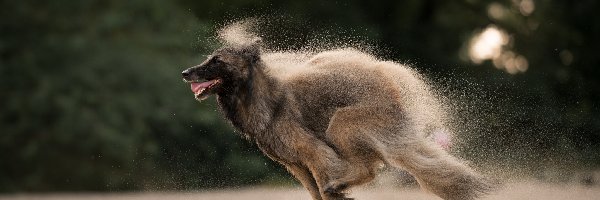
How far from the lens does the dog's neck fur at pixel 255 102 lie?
768 cm

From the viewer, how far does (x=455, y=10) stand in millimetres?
23656

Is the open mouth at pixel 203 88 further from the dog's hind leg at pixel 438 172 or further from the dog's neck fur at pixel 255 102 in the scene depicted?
the dog's hind leg at pixel 438 172

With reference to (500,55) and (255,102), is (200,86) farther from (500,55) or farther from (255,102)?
(500,55)

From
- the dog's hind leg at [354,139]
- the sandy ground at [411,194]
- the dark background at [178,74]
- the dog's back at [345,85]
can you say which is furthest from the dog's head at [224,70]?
the dark background at [178,74]

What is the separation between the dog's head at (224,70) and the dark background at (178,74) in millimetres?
8754

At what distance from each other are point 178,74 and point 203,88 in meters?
15.6

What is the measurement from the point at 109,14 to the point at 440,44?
7.47 m

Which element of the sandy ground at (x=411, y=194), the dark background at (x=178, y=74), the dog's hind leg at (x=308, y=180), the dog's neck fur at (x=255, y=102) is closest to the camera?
the dog's neck fur at (x=255, y=102)

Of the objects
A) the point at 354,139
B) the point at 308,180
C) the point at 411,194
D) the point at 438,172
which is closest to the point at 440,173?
the point at 438,172

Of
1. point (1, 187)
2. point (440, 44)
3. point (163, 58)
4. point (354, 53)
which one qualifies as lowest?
point (354, 53)

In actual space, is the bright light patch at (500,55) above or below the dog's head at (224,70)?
above

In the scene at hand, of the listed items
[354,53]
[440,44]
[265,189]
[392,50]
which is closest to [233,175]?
[265,189]

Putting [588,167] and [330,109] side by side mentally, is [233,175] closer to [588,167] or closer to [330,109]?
[588,167]

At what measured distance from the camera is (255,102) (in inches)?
303
